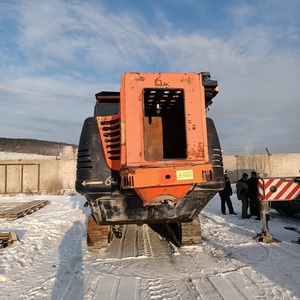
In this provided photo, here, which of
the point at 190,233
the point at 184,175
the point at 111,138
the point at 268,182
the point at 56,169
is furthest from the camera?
the point at 56,169

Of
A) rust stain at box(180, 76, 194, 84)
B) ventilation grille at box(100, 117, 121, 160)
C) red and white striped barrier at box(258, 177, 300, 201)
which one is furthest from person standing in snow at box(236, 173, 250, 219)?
rust stain at box(180, 76, 194, 84)

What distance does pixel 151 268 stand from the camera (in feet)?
15.6

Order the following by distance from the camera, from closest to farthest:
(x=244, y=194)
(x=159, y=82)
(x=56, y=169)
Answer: (x=159, y=82)
(x=244, y=194)
(x=56, y=169)

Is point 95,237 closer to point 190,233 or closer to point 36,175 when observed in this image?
point 190,233

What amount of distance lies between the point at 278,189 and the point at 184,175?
3.27 meters

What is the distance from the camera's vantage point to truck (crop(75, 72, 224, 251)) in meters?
4.03

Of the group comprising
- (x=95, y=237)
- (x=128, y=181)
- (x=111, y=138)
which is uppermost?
(x=111, y=138)

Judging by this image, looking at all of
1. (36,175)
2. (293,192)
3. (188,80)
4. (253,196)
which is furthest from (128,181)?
(36,175)

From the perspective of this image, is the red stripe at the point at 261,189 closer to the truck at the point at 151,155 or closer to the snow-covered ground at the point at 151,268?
the snow-covered ground at the point at 151,268

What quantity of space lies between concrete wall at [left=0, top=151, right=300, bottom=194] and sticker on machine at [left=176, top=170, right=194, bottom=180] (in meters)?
20.1

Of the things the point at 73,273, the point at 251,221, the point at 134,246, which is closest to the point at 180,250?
the point at 134,246

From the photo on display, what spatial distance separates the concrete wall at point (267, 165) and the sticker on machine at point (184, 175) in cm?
2204

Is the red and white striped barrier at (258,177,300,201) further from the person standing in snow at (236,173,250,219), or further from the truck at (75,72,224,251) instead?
the person standing in snow at (236,173,250,219)

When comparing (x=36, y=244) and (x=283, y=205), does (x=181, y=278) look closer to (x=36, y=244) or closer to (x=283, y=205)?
(x=36, y=244)
